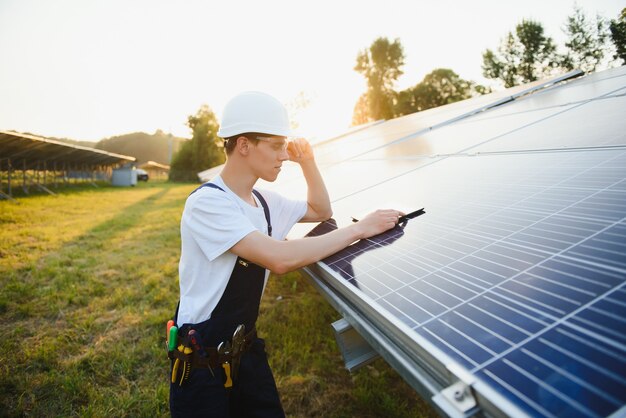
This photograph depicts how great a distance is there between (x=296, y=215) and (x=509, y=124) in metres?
3.47

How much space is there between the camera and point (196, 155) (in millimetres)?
50562

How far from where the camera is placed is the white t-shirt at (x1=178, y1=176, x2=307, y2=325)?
1.95 m

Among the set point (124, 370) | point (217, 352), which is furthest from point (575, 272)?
point (124, 370)

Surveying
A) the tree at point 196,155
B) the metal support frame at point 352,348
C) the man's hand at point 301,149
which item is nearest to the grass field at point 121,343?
the metal support frame at point 352,348

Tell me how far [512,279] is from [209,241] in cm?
165

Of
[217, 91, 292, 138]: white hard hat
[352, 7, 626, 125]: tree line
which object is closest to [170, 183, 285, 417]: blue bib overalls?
[217, 91, 292, 138]: white hard hat

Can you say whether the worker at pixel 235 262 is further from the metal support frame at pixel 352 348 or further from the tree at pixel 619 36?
the tree at pixel 619 36

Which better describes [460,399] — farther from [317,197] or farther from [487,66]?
[487,66]

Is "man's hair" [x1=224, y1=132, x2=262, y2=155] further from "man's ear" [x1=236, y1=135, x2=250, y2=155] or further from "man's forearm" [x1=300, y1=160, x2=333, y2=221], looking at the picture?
"man's forearm" [x1=300, y1=160, x2=333, y2=221]

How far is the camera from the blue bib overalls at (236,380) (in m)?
2.12

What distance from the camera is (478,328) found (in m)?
1.07

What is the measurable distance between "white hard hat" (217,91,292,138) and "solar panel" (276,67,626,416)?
3.25ft

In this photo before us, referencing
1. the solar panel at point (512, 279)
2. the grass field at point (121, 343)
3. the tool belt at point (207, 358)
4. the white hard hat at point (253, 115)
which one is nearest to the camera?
the solar panel at point (512, 279)

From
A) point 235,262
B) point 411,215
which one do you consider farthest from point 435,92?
point 235,262
